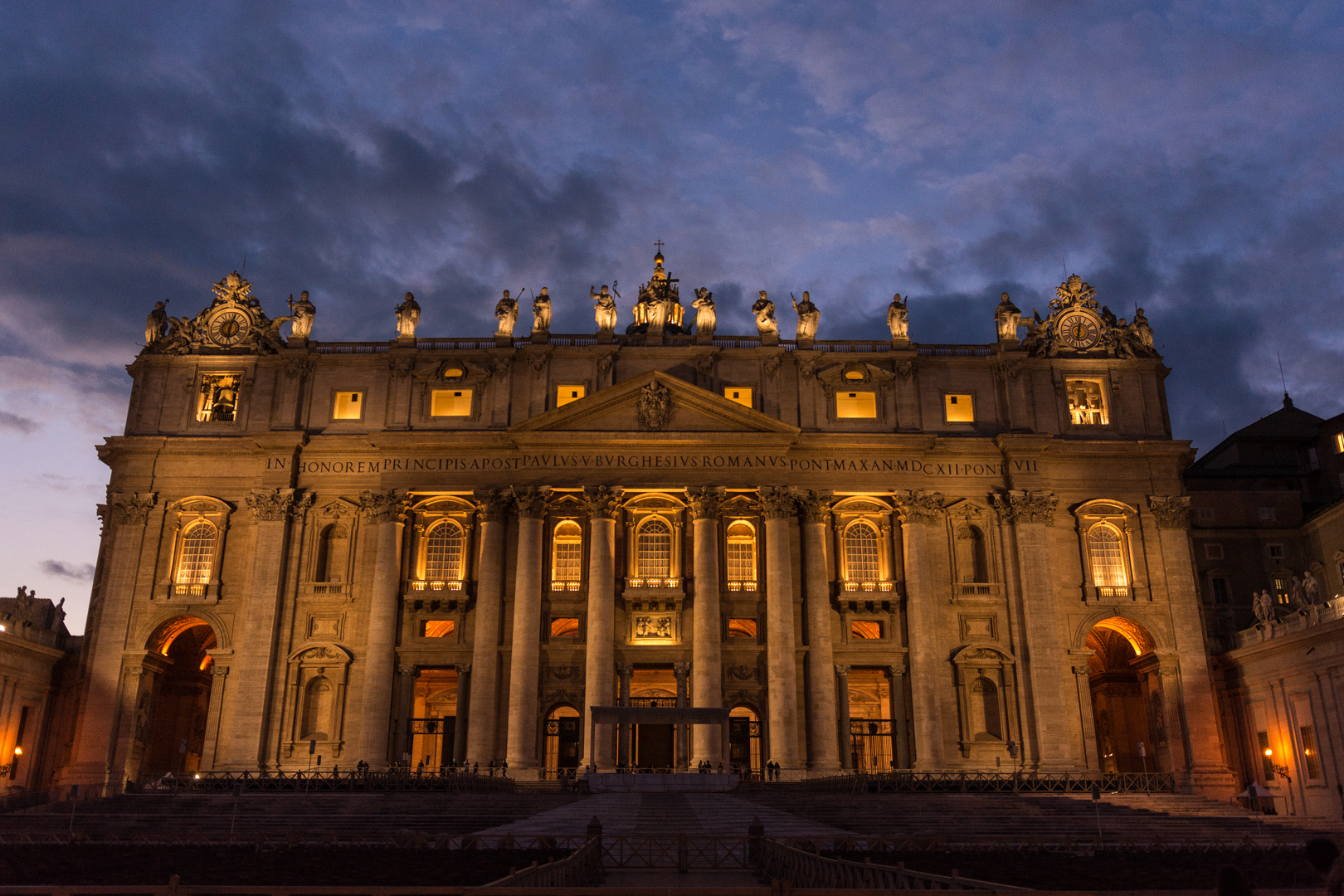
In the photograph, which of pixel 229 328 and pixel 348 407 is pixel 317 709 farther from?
pixel 229 328

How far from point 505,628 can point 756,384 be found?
→ 18.3 metres

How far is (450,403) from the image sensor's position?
58.5 meters

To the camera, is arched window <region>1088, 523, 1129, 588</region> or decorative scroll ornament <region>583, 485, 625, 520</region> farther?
arched window <region>1088, 523, 1129, 588</region>

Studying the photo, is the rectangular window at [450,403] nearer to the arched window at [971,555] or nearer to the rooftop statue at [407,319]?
the rooftop statue at [407,319]

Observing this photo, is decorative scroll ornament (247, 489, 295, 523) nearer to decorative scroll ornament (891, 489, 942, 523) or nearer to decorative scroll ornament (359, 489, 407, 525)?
decorative scroll ornament (359, 489, 407, 525)

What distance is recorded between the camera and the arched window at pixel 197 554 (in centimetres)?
5600

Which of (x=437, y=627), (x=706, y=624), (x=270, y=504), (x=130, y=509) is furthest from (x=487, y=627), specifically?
(x=130, y=509)

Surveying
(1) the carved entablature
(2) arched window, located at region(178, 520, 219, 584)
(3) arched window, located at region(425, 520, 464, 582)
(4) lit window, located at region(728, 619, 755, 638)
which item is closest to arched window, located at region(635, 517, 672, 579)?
(4) lit window, located at region(728, 619, 755, 638)

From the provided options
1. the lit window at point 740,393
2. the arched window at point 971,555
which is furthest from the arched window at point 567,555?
the arched window at point 971,555

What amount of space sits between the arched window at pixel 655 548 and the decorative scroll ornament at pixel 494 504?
6840 millimetres

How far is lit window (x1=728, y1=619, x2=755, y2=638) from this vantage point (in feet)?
180

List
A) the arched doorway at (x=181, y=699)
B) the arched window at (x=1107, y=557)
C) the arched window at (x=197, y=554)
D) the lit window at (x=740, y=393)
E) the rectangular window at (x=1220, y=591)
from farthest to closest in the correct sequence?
the rectangular window at (x=1220, y=591) < the lit window at (x=740, y=393) < the arched doorway at (x=181, y=699) < the arched window at (x=1107, y=557) < the arched window at (x=197, y=554)

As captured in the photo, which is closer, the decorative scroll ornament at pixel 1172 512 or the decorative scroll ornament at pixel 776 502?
the decorative scroll ornament at pixel 776 502

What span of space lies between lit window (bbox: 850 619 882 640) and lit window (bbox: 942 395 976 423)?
1191cm
